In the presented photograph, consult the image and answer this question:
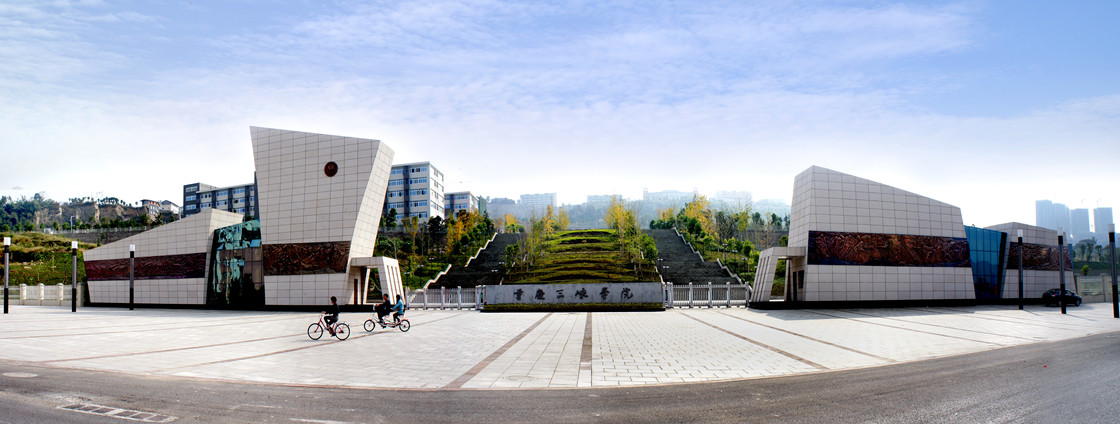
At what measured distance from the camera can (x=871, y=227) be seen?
2623 centimetres

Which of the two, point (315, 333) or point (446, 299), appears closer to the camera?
point (315, 333)

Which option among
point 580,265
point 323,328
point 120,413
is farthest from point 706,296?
point 120,413

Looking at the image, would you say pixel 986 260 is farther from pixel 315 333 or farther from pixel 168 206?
pixel 168 206

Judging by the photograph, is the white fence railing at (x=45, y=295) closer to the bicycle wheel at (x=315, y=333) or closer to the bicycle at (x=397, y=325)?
the bicycle at (x=397, y=325)

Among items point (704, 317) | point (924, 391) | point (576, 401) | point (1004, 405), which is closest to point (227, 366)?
point (576, 401)

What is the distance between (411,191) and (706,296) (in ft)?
213

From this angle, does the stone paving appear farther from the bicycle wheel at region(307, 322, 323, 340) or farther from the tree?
the tree

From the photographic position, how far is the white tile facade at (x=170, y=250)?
1187 inches

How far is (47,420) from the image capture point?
21.4 ft

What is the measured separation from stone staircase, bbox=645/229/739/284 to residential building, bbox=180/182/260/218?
218 ft

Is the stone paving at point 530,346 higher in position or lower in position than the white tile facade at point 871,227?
lower

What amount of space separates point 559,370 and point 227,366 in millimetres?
5886

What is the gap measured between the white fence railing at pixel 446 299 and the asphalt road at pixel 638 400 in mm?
18465

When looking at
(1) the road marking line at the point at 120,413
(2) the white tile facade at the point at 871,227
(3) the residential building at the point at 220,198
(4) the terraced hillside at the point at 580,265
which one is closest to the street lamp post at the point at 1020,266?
(2) the white tile facade at the point at 871,227
